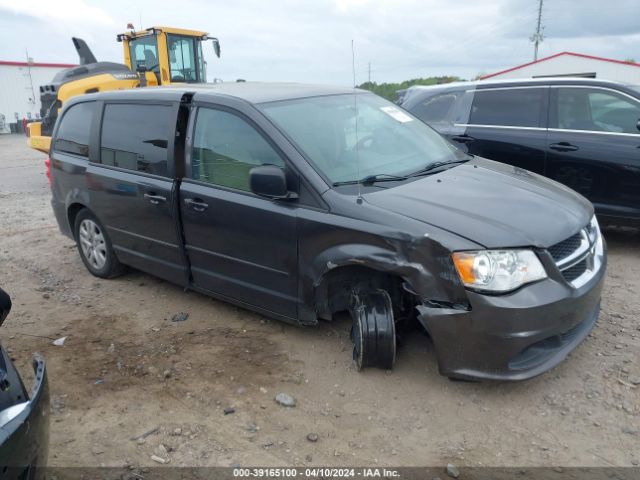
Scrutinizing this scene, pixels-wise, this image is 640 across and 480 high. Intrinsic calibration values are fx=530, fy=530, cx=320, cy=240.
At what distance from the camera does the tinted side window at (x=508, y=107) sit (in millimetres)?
5812

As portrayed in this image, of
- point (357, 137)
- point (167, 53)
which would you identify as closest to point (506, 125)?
point (357, 137)

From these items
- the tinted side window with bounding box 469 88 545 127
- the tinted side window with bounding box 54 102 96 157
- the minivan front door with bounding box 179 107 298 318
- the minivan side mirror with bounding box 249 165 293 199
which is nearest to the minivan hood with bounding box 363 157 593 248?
the minivan side mirror with bounding box 249 165 293 199

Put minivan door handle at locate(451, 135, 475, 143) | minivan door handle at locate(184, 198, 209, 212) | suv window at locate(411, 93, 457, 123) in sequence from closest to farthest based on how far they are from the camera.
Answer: minivan door handle at locate(184, 198, 209, 212)
minivan door handle at locate(451, 135, 475, 143)
suv window at locate(411, 93, 457, 123)

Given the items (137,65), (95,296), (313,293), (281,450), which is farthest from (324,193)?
(137,65)

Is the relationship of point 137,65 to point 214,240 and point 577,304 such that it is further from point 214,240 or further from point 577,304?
point 577,304

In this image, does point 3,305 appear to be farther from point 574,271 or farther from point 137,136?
point 574,271

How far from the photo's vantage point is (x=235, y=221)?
375cm

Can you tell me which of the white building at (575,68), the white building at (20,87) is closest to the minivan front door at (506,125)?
the white building at (575,68)

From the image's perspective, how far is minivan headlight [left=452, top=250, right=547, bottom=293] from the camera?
2822 millimetres

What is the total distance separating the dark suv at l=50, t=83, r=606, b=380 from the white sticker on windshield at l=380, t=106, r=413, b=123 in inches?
0.7

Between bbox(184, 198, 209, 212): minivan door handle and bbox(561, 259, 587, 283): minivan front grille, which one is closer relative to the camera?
bbox(561, 259, 587, 283): minivan front grille

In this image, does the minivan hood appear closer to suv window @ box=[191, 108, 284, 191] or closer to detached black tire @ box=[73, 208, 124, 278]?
suv window @ box=[191, 108, 284, 191]

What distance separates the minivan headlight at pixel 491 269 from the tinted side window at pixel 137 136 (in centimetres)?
251

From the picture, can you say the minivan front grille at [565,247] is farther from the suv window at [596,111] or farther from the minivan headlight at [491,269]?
the suv window at [596,111]
